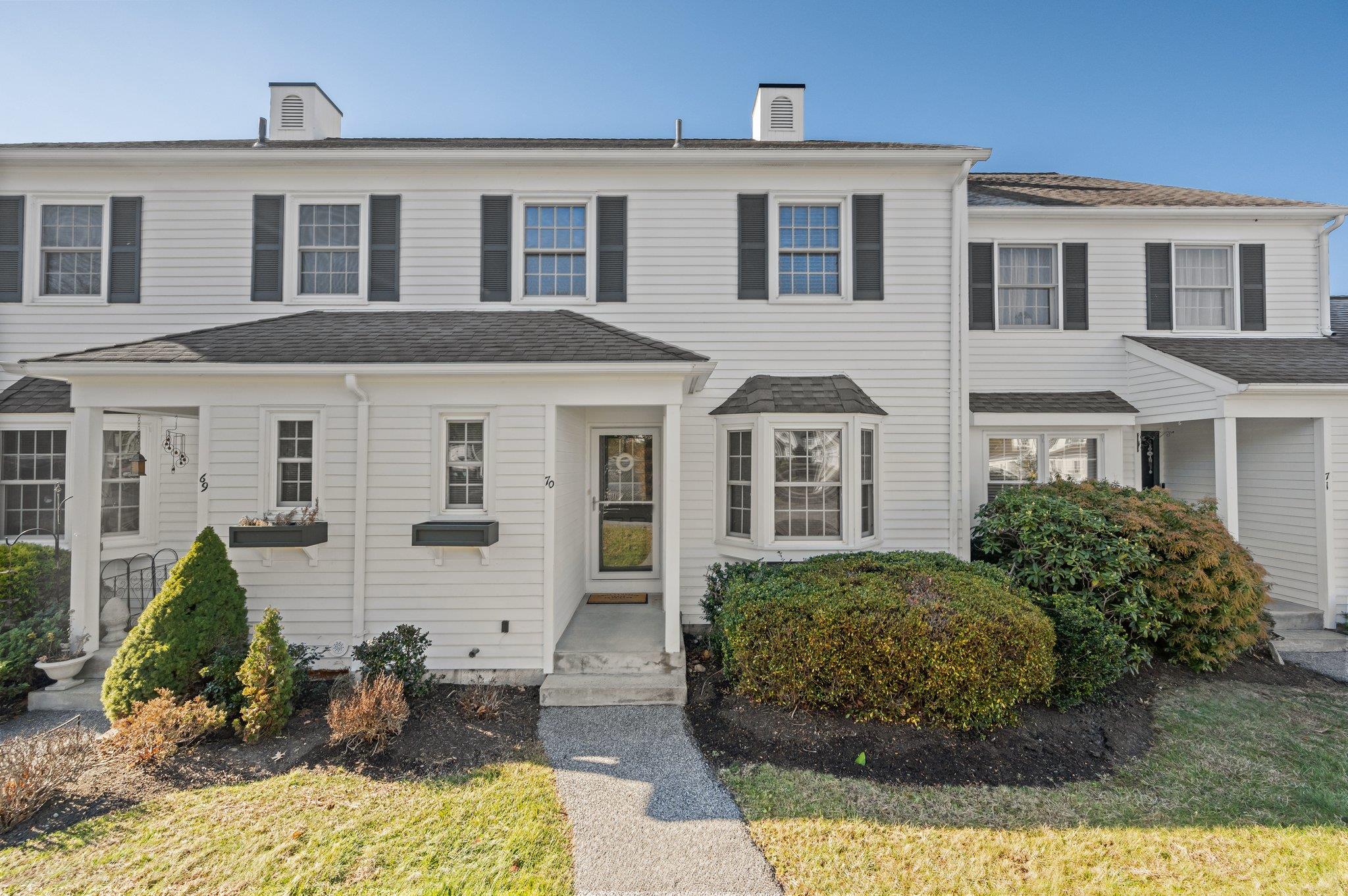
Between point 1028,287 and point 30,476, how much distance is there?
1431 cm

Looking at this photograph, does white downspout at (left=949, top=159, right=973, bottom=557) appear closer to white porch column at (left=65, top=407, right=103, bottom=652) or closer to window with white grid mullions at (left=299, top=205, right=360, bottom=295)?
window with white grid mullions at (left=299, top=205, right=360, bottom=295)

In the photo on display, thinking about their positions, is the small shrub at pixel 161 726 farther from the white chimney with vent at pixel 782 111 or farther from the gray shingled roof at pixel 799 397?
the white chimney with vent at pixel 782 111

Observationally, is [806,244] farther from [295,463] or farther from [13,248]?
[13,248]

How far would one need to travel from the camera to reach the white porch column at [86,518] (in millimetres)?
5613

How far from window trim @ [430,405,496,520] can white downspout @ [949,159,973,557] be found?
19.8 feet

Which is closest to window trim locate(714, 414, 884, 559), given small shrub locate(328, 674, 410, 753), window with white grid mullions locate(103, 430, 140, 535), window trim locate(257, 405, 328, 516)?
small shrub locate(328, 674, 410, 753)

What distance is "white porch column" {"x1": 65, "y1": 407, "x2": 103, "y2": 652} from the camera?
18.4 feet

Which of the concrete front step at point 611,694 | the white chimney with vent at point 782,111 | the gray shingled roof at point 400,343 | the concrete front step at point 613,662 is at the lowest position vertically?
the concrete front step at point 611,694

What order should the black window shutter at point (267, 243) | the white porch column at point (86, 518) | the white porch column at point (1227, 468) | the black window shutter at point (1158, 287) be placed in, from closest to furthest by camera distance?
the white porch column at point (86, 518), the white porch column at point (1227, 468), the black window shutter at point (267, 243), the black window shutter at point (1158, 287)

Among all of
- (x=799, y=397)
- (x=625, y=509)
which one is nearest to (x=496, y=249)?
(x=625, y=509)

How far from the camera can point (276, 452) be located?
19.2 feet

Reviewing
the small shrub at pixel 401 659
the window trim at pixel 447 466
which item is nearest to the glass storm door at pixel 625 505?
the window trim at pixel 447 466

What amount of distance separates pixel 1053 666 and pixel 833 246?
5.70 metres

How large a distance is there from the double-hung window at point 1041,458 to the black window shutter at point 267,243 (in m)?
10.6
